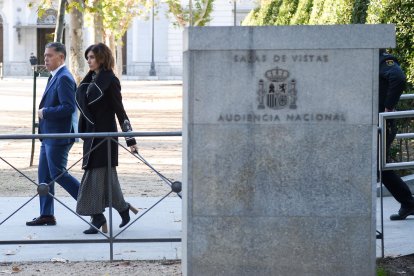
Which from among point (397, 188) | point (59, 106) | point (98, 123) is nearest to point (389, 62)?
point (397, 188)

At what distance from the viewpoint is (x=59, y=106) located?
29.3 feet

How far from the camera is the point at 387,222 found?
913cm

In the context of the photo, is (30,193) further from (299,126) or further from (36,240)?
(299,126)

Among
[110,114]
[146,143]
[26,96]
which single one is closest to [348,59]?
[110,114]

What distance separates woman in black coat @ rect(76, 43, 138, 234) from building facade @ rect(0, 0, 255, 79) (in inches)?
2278

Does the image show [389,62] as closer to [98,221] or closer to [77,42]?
[98,221]

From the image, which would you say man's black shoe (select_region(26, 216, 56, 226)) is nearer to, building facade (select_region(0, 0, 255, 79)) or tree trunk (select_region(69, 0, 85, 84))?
tree trunk (select_region(69, 0, 85, 84))

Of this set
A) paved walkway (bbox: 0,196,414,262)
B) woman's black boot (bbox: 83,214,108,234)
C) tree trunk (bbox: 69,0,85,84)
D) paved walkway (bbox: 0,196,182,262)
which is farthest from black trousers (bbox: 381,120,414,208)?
tree trunk (bbox: 69,0,85,84)

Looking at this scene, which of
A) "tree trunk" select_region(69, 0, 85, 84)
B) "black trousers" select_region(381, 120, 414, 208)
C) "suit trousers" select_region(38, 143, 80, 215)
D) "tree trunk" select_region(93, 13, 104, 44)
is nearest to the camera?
"suit trousers" select_region(38, 143, 80, 215)

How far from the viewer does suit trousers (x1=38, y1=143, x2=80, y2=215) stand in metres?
8.88

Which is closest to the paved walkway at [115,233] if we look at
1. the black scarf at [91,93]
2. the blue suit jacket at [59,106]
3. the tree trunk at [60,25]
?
the blue suit jacket at [59,106]

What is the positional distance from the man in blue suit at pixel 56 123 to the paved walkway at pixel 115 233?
351 mm

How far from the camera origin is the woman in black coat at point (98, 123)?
8.41 metres

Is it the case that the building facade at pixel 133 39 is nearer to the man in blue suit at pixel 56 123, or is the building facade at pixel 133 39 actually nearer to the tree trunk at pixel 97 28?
the tree trunk at pixel 97 28
